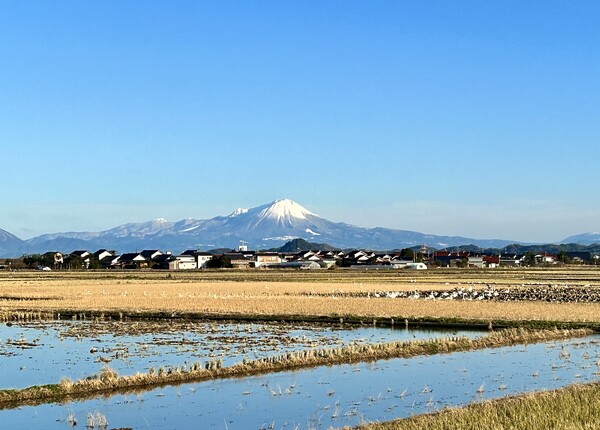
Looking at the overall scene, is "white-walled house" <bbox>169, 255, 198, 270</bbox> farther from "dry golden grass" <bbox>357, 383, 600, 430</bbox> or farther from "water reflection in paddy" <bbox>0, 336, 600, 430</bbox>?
"dry golden grass" <bbox>357, 383, 600, 430</bbox>

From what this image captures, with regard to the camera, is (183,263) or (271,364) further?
(183,263)

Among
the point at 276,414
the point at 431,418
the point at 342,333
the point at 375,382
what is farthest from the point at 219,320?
the point at 431,418

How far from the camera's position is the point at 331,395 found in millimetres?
13836

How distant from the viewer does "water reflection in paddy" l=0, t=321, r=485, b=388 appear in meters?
16.7

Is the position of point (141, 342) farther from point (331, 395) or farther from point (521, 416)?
point (521, 416)

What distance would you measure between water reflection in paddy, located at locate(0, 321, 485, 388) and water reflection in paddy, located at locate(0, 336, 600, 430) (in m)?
2.30

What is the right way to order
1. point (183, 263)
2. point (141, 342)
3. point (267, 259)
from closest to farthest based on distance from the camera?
point (141, 342), point (183, 263), point (267, 259)

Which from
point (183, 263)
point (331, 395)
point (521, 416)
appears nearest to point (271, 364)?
point (331, 395)

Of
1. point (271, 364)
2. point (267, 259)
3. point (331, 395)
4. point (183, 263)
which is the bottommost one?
point (331, 395)

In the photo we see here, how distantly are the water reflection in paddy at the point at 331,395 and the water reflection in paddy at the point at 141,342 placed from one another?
2296mm

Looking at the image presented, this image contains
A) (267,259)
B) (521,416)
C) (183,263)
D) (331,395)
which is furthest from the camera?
(267,259)

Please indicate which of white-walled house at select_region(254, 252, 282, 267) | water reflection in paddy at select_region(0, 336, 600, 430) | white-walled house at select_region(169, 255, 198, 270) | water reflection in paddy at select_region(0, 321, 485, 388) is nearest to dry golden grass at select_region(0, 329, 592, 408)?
water reflection in paddy at select_region(0, 336, 600, 430)

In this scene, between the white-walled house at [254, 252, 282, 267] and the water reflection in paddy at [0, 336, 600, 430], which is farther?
the white-walled house at [254, 252, 282, 267]

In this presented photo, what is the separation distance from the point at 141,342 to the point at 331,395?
28.3 ft
